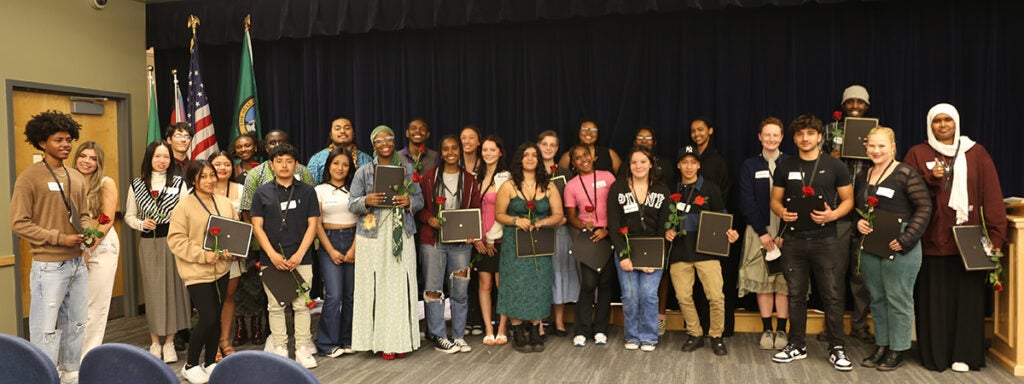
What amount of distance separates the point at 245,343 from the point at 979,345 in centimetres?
468

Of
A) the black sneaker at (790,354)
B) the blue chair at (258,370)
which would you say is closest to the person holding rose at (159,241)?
the blue chair at (258,370)

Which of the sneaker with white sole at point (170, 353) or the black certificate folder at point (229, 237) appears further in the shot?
the sneaker with white sole at point (170, 353)

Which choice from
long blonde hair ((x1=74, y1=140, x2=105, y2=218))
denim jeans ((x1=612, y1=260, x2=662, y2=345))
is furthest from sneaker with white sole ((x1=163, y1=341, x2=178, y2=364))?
denim jeans ((x1=612, y1=260, x2=662, y2=345))

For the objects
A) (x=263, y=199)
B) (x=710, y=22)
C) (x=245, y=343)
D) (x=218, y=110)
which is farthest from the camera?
(x=218, y=110)

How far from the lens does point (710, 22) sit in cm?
548

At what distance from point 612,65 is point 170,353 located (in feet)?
12.7

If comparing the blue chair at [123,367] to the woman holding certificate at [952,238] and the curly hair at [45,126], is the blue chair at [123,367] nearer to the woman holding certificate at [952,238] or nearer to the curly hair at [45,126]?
the curly hair at [45,126]

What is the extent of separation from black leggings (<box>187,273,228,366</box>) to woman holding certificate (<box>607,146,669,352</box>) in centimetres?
241

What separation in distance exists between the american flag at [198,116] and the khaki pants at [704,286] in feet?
13.5

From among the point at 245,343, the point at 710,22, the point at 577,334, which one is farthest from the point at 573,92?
the point at 245,343

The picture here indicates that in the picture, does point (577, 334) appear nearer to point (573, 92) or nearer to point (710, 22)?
point (573, 92)

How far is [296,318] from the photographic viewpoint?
4.39 metres

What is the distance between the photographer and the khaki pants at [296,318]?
427cm

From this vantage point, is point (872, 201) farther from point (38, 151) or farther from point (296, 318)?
point (38, 151)
